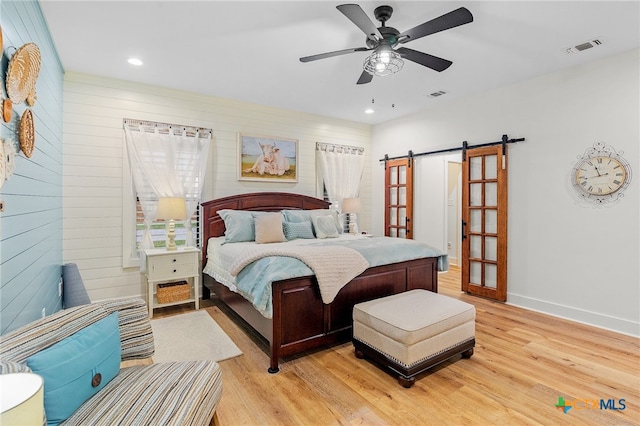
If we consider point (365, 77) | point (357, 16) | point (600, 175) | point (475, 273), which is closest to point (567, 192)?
point (600, 175)

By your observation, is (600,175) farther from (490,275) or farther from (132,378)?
(132,378)

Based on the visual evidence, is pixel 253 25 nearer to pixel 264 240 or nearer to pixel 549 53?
pixel 264 240

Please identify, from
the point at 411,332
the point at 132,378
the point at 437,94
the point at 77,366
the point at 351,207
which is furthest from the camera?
the point at 351,207

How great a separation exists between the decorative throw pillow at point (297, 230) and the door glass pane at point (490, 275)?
2483mm

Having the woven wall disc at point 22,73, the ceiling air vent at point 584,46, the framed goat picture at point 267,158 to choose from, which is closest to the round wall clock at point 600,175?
the ceiling air vent at point 584,46

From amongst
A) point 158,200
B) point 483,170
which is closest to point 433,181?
point 483,170

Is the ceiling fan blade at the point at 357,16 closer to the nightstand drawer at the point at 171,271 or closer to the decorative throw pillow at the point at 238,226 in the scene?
the decorative throw pillow at the point at 238,226

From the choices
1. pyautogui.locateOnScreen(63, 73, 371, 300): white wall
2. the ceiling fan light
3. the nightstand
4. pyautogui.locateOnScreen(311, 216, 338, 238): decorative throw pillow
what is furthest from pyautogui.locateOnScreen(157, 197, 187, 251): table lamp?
the ceiling fan light

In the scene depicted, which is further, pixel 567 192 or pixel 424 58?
pixel 567 192

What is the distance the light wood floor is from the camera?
205 cm

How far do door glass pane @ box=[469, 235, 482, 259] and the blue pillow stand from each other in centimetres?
442

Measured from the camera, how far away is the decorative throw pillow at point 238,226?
13.1ft

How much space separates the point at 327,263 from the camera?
284 cm

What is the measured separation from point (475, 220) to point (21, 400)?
4.91 metres
